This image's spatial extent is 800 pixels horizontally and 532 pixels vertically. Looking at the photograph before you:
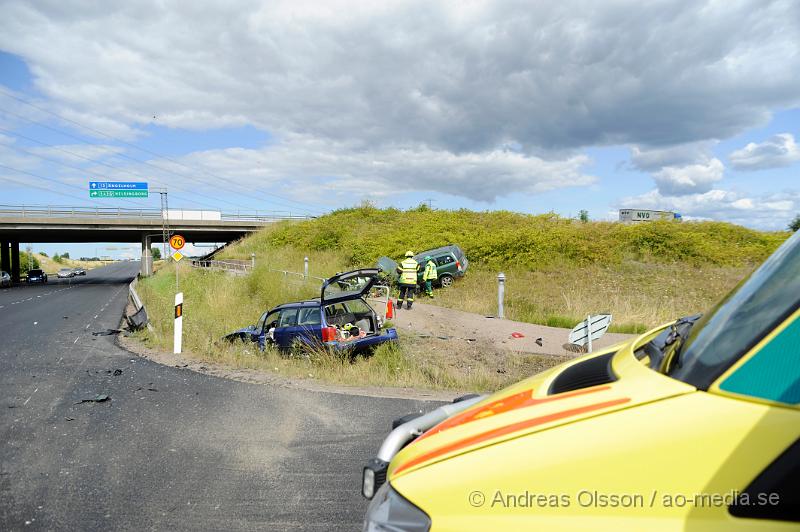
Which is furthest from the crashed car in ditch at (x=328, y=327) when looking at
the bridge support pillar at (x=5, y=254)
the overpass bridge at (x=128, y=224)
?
the bridge support pillar at (x=5, y=254)

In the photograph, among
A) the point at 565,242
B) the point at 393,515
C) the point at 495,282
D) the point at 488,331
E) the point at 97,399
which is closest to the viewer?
the point at 393,515

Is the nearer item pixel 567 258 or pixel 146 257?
pixel 567 258

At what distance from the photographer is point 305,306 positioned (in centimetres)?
1086

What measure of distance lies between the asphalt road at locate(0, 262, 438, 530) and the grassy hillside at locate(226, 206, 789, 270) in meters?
21.7

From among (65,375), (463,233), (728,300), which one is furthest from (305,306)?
(463,233)

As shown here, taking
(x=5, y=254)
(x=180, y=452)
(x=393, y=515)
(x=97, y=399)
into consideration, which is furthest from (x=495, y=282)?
(x=5, y=254)

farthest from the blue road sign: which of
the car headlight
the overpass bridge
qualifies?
the car headlight

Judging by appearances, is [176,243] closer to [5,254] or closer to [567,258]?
[567,258]

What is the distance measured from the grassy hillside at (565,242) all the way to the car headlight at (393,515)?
25.6 m

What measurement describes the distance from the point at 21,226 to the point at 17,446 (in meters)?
54.1

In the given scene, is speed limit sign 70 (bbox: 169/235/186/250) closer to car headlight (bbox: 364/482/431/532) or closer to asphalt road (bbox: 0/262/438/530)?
asphalt road (bbox: 0/262/438/530)

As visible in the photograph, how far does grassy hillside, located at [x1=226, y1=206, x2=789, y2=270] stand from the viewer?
87.5ft

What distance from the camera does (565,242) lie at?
92.4 ft

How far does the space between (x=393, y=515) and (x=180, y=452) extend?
3.91 metres
